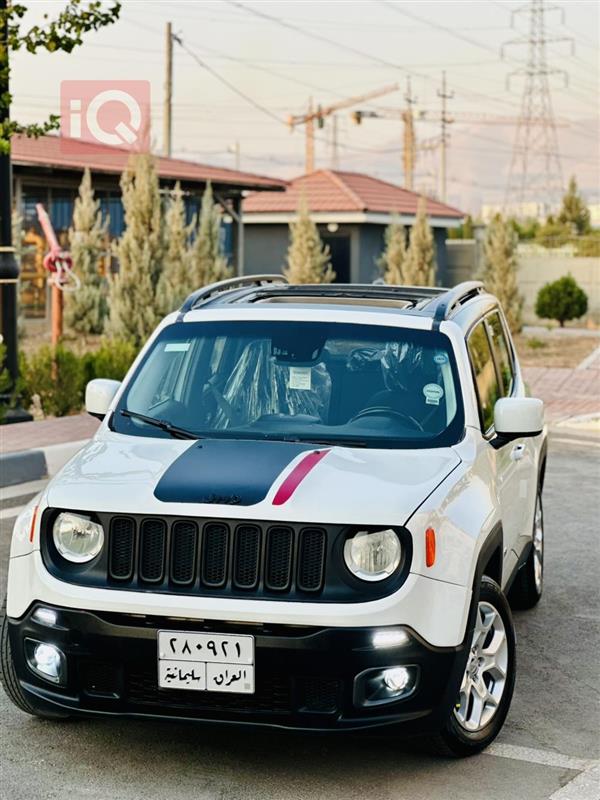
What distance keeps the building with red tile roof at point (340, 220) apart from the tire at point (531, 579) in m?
32.4

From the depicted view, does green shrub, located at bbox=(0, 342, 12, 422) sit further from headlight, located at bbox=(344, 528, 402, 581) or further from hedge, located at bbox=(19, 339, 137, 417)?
headlight, located at bbox=(344, 528, 402, 581)

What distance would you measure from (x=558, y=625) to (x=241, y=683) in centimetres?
312

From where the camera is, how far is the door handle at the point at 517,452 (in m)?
6.58

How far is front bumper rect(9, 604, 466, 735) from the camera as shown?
464 centimetres

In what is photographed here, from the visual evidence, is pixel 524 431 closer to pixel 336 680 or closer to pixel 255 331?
pixel 255 331

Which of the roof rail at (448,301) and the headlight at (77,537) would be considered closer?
the headlight at (77,537)

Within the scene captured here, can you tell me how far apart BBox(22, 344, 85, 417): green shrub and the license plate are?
35.1 ft

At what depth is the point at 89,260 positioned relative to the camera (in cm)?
2842

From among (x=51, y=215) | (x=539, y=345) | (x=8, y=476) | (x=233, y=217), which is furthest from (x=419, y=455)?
(x=233, y=217)

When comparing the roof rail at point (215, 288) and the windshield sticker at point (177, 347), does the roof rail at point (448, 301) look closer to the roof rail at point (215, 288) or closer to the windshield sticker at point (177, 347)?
the roof rail at point (215, 288)

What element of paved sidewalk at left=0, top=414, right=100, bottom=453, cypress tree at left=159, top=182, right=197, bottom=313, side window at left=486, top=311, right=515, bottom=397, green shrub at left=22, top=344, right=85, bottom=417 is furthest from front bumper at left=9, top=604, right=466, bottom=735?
cypress tree at left=159, top=182, right=197, bottom=313

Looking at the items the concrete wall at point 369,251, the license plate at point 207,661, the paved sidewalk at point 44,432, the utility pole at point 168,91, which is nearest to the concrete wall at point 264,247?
the concrete wall at point 369,251

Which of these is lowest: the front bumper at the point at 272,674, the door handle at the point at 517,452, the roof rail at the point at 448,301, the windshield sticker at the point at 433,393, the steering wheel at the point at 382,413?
the front bumper at the point at 272,674

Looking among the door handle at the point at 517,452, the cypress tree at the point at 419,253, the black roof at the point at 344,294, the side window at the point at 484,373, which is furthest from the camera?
the cypress tree at the point at 419,253
